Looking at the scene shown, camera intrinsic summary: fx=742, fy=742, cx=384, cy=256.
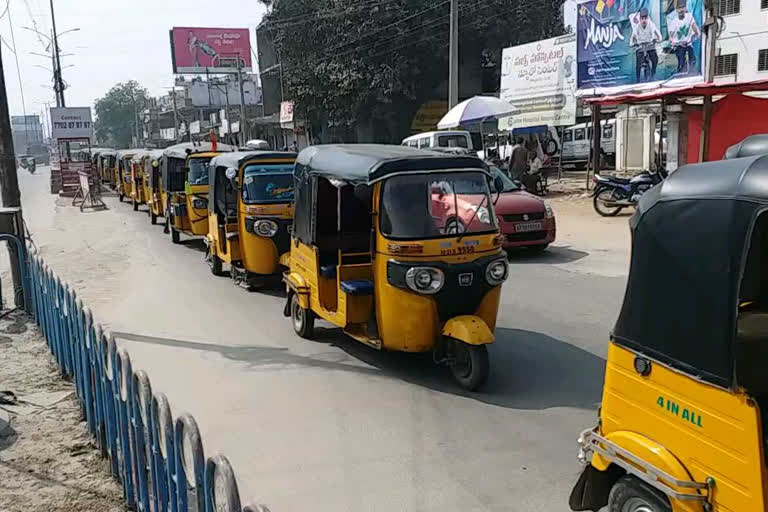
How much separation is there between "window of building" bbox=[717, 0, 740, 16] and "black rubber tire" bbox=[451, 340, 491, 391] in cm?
2795

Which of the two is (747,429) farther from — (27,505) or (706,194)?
(27,505)

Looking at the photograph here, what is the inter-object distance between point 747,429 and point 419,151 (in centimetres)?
481

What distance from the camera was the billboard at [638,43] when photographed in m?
21.1

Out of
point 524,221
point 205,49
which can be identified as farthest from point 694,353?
point 205,49

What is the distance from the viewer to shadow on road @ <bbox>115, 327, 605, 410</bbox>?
6.17m

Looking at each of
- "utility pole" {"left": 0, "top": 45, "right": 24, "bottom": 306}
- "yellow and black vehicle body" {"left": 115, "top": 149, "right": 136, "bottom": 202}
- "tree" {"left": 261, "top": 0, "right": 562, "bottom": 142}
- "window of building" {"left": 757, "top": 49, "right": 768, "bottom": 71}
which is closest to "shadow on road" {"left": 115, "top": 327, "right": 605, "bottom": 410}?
"utility pole" {"left": 0, "top": 45, "right": 24, "bottom": 306}

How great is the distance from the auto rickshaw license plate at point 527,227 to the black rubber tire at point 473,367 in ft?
21.1

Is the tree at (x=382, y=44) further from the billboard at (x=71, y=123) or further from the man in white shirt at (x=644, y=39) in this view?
the man in white shirt at (x=644, y=39)

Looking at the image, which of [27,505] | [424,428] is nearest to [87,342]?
[27,505]

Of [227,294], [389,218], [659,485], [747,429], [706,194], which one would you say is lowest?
[227,294]

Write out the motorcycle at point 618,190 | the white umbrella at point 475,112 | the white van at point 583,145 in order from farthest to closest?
1. the white van at point 583,145
2. the white umbrella at point 475,112
3. the motorcycle at point 618,190

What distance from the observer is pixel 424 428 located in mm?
5551

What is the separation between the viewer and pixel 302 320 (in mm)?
8109

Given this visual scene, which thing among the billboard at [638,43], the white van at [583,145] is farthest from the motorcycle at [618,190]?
the white van at [583,145]
